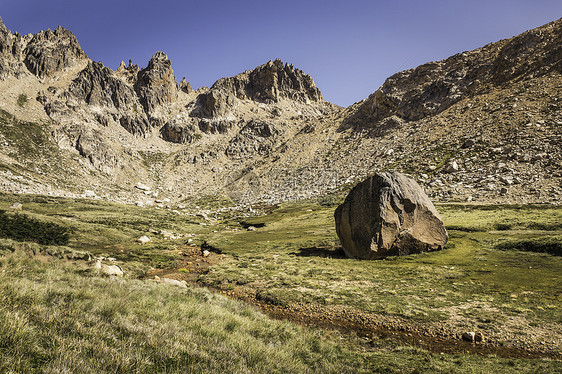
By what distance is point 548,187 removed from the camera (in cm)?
5119

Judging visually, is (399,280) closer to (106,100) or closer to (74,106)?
(74,106)

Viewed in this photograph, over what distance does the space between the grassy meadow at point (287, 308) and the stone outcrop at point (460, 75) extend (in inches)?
3572

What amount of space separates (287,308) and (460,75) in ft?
455

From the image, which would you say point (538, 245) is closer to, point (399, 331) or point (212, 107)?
point (399, 331)

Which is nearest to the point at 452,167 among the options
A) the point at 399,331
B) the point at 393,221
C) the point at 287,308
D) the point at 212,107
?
the point at 393,221

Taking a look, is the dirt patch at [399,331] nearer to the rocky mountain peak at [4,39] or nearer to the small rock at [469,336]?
the small rock at [469,336]

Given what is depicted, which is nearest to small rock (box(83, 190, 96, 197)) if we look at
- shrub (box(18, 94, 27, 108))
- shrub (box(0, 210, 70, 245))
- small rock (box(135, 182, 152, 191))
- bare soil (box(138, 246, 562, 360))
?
small rock (box(135, 182, 152, 191))

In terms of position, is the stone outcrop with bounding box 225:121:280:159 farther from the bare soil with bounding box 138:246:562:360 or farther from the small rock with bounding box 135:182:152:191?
the bare soil with bounding box 138:246:562:360

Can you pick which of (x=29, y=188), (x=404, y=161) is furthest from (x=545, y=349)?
(x=29, y=188)

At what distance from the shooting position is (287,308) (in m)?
17.5

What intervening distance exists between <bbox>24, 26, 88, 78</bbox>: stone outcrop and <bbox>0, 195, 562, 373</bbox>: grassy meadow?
7305 inches

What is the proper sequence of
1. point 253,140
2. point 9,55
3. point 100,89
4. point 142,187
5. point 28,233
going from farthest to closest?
point 253,140
point 100,89
point 9,55
point 142,187
point 28,233

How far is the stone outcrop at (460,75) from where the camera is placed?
92938mm

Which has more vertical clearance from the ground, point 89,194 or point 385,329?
point 89,194
